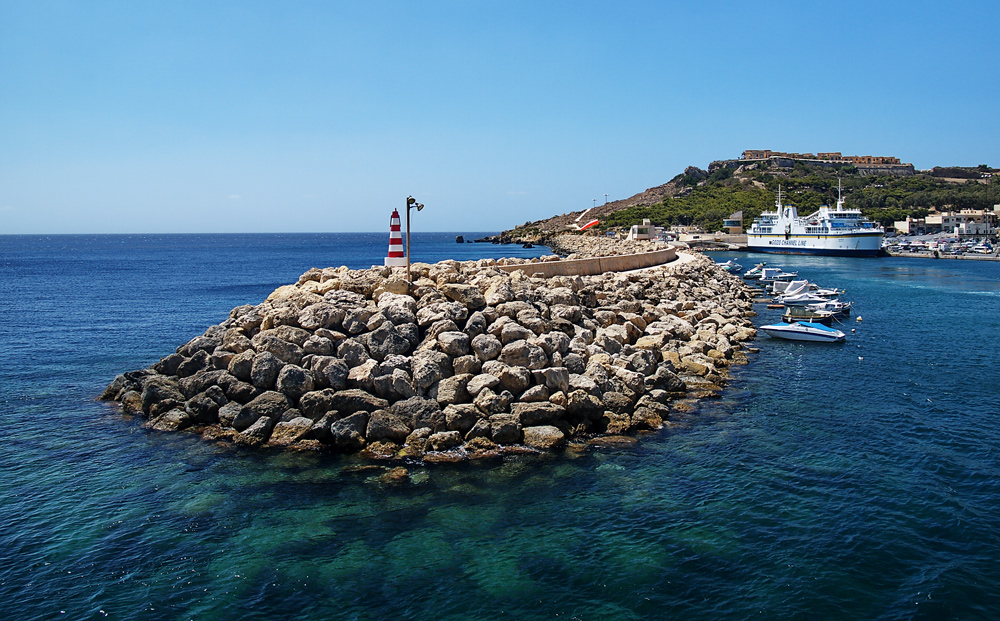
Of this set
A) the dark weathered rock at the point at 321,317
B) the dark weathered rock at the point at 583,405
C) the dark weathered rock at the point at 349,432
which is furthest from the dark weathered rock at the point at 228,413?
the dark weathered rock at the point at 583,405

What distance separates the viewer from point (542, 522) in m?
11.2

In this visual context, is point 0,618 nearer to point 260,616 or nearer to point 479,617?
point 260,616

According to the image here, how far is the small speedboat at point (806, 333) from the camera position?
2775cm

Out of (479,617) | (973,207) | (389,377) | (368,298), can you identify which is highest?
(973,207)

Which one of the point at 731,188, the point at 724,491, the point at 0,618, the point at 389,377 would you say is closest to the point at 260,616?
the point at 0,618

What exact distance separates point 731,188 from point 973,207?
5039cm

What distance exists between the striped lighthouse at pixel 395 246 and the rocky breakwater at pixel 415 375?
2.43 feet

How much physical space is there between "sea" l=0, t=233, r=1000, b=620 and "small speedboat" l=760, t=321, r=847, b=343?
817 centimetres

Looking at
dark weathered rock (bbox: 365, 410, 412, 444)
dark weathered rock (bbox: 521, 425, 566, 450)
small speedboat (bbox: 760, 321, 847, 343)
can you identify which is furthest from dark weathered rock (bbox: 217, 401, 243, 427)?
small speedboat (bbox: 760, 321, 847, 343)

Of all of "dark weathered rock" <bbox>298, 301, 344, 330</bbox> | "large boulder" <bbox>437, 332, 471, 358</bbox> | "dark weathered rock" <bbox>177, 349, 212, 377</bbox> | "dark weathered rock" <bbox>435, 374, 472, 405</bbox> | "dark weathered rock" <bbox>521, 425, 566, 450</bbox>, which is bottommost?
"dark weathered rock" <bbox>521, 425, 566, 450</bbox>

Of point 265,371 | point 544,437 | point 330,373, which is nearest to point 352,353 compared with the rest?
point 330,373

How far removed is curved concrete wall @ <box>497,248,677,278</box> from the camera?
27859 mm

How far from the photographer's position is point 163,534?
10.9 m

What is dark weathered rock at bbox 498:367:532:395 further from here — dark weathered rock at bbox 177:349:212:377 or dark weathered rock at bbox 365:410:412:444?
dark weathered rock at bbox 177:349:212:377
